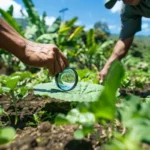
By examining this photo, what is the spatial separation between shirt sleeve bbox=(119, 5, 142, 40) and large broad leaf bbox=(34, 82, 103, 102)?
1961 millimetres

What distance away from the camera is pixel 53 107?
181 centimetres

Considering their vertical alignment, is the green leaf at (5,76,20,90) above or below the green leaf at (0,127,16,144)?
above

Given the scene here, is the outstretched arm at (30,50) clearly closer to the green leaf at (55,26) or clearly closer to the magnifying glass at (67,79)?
the magnifying glass at (67,79)

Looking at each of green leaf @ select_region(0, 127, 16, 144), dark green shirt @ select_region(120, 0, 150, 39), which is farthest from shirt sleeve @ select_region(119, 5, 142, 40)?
green leaf @ select_region(0, 127, 16, 144)

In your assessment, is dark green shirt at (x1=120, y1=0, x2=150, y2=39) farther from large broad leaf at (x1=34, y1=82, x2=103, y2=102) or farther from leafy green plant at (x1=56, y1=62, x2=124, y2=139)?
leafy green plant at (x1=56, y1=62, x2=124, y2=139)

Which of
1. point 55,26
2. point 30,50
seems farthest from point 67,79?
point 55,26

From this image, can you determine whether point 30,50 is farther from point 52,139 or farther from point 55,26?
point 55,26

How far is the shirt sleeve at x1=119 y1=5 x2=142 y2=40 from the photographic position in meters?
3.71

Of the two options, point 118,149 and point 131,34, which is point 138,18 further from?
point 118,149

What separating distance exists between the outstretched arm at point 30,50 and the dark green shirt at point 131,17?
1.95 metres

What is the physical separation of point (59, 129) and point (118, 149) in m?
0.51

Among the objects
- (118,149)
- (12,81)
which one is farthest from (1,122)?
(118,149)

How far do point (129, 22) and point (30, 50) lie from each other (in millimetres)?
2267

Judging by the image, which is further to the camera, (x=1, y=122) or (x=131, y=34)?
(x=131, y=34)
